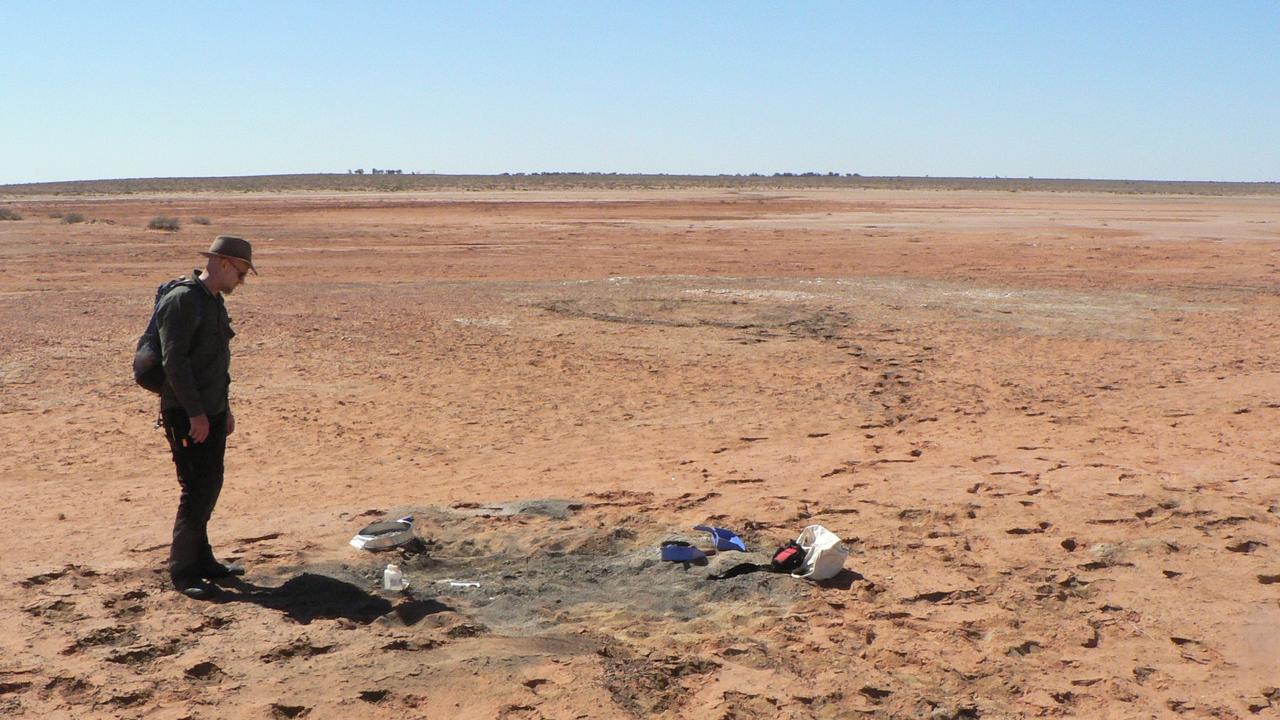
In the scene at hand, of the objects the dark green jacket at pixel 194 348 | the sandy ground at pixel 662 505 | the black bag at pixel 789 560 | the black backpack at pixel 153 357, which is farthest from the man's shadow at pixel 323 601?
the black bag at pixel 789 560

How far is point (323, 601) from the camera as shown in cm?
552

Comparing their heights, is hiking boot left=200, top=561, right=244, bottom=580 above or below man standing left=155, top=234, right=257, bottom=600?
below

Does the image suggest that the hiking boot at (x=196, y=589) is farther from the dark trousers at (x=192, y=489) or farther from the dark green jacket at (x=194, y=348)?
the dark green jacket at (x=194, y=348)

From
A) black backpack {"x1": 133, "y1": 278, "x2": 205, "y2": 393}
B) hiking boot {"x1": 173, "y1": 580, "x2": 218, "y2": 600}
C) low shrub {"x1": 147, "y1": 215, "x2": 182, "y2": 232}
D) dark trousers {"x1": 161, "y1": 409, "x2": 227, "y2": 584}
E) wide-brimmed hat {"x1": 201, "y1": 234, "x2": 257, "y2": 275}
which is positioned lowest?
hiking boot {"x1": 173, "y1": 580, "x2": 218, "y2": 600}

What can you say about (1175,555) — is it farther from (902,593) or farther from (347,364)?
(347,364)

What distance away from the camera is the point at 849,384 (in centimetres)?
1118

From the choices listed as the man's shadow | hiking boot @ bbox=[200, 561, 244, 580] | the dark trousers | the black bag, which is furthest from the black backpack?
the black bag

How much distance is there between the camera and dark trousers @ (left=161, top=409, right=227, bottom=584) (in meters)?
5.54

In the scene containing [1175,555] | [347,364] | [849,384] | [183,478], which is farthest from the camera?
[347,364]

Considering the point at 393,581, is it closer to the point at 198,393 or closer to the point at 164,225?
the point at 198,393

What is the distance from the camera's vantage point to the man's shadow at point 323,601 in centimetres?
534

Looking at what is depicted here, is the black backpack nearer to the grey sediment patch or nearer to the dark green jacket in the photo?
the dark green jacket

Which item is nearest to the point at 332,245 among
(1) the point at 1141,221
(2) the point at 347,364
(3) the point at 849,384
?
(2) the point at 347,364

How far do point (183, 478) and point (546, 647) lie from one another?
207 cm
